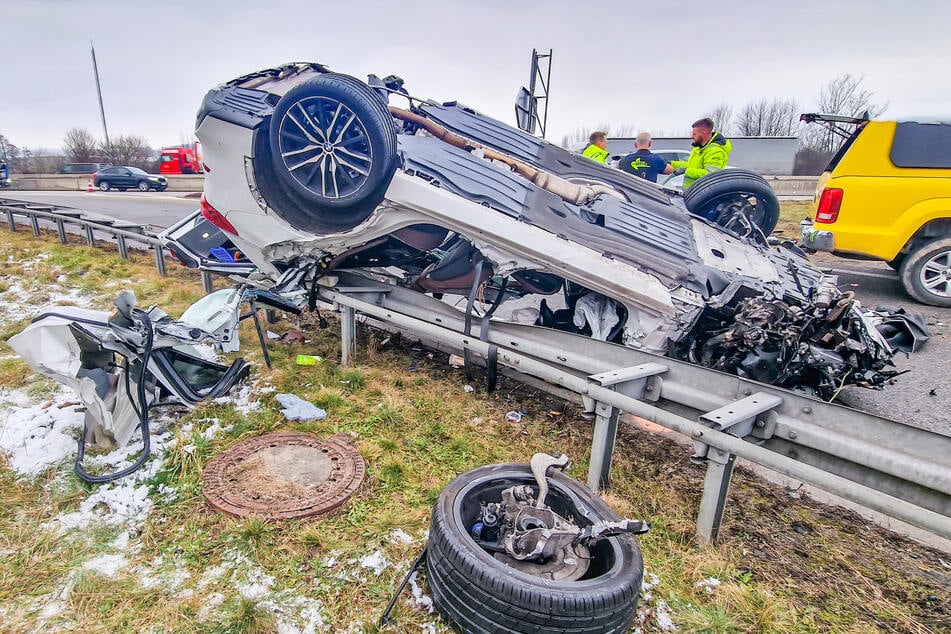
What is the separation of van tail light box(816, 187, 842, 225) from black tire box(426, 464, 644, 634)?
5307 mm

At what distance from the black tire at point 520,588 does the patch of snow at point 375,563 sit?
0.63 ft

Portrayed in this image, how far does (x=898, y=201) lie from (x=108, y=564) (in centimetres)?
694

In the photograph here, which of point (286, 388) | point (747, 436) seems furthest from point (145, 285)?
point (747, 436)

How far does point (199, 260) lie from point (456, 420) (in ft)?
11.0

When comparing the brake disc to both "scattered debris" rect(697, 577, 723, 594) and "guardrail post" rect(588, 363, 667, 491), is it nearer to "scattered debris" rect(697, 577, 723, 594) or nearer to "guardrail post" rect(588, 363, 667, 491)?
"scattered debris" rect(697, 577, 723, 594)

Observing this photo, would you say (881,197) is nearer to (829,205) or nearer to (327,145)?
(829,205)

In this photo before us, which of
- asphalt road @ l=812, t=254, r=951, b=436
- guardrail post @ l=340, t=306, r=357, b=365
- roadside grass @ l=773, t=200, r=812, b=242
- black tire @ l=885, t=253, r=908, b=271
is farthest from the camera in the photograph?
roadside grass @ l=773, t=200, r=812, b=242

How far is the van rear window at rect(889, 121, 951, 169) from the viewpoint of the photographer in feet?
17.0

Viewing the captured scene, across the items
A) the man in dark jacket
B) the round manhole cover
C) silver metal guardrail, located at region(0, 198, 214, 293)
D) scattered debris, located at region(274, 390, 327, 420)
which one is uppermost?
the man in dark jacket

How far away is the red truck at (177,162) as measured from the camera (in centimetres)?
3029

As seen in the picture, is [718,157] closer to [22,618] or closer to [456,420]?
[456,420]

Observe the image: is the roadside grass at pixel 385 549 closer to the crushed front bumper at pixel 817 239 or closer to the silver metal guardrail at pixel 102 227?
the silver metal guardrail at pixel 102 227

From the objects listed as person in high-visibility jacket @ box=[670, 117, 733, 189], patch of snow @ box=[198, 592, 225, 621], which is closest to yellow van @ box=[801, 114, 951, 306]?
person in high-visibility jacket @ box=[670, 117, 733, 189]

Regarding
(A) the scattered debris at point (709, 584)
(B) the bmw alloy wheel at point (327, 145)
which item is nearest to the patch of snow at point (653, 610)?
(A) the scattered debris at point (709, 584)
